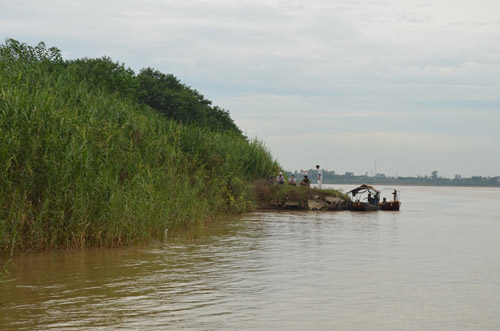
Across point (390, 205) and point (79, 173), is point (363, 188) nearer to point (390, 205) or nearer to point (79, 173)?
point (390, 205)

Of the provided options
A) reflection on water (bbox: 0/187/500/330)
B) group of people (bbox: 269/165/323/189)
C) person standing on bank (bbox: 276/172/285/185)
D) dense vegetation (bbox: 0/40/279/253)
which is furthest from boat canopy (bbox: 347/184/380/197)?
reflection on water (bbox: 0/187/500/330)

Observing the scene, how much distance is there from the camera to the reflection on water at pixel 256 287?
7.67 meters

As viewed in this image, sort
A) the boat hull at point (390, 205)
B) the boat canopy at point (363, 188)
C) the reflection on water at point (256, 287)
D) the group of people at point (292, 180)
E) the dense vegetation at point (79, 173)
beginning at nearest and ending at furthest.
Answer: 1. the reflection on water at point (256, 287)
2. the dense vegetation at point (79, 173)
3. the group of people at point (292, 180)
4. the boat canopy at point (363, 188)
5. the boat hull at point (390, 205)

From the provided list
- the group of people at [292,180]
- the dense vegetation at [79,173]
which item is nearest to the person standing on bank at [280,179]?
the group of people at [292,180]

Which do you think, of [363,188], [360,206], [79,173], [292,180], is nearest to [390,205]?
[363,188]

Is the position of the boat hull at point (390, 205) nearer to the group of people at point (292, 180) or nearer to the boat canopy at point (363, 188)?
the boat canopy at point (363, 188)

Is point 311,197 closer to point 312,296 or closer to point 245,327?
point 312,296

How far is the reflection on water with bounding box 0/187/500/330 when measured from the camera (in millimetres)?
7668

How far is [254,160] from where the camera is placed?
32625 mm

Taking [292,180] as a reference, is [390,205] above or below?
below

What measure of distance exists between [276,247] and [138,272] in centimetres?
549

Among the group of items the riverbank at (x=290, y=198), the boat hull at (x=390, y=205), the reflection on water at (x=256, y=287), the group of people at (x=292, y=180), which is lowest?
the reflection on water at (x=256, y=287)

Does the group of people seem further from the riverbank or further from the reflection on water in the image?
the reflection on water

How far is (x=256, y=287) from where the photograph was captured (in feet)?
32.6
